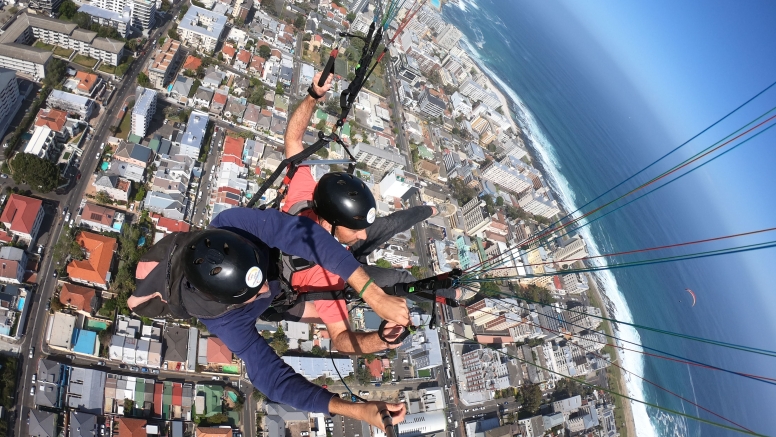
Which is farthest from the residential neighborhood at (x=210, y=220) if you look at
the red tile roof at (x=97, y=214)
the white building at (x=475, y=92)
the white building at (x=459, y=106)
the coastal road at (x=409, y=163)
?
the white building at (x=475, y=92)

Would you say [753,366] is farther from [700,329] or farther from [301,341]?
[301,341]

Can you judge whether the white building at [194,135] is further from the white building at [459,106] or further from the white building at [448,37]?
the white building at [448,37]

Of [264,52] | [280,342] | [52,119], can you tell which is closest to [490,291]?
[280,342]

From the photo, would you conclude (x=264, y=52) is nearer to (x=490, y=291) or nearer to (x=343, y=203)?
(x=490, y=291)

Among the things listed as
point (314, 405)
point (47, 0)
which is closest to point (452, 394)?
point (314, 405)

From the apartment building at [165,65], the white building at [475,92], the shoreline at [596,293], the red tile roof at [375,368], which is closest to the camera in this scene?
the red tile roof at [375,368]
